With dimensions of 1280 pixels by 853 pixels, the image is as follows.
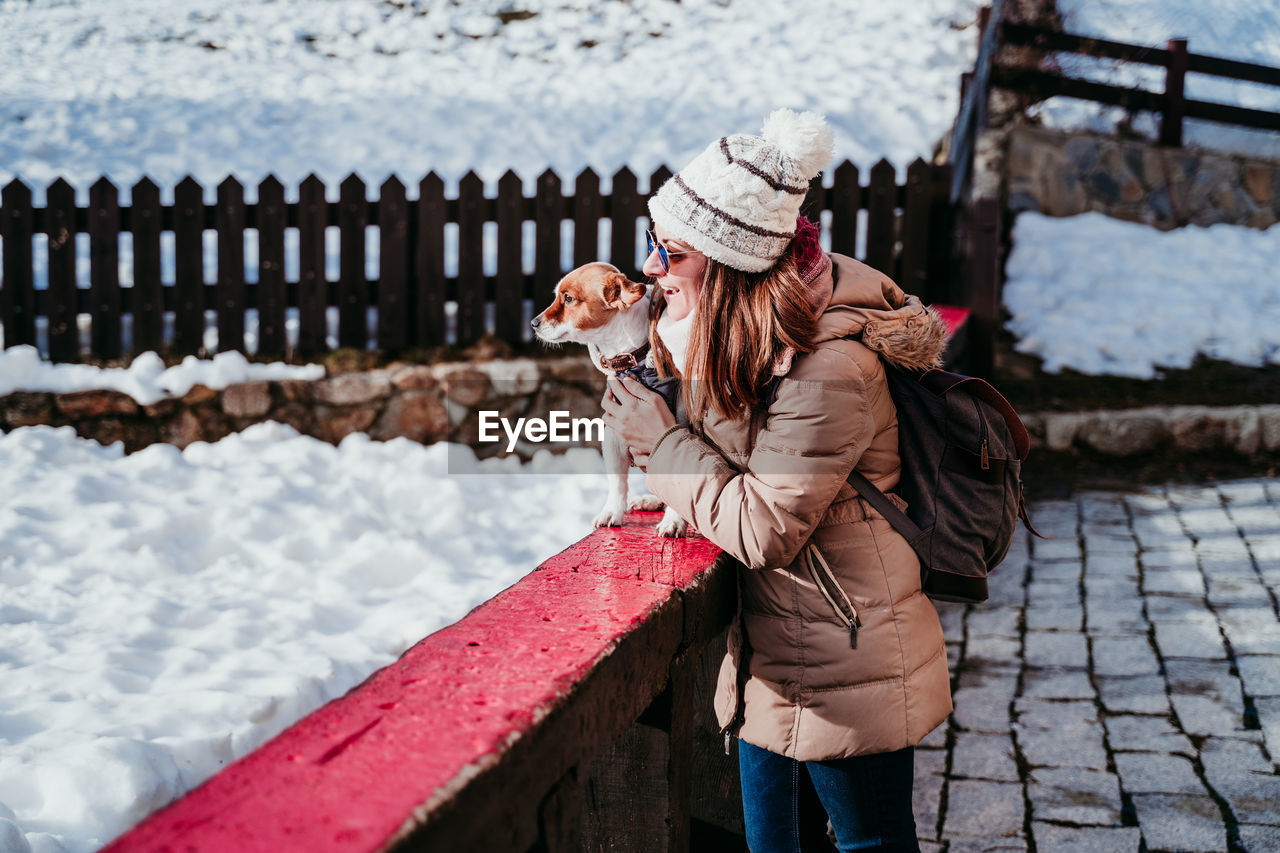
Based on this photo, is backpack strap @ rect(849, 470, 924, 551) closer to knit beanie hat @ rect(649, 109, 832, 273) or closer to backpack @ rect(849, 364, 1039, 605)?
backpack @ rect(849, 364, 1039, 605)

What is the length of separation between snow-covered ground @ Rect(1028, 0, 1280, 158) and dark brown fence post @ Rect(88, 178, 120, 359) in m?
8.38

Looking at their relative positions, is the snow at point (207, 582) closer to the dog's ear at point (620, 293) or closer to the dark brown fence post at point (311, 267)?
the dark brown fence post at point (311, 267)

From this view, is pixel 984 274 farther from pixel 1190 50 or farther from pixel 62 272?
pixel 1190 50

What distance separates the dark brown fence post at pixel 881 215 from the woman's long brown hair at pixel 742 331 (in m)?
5.20

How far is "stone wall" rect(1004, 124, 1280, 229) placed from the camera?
9391 millimetres

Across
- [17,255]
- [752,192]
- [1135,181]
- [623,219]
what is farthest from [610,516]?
[1135,181]

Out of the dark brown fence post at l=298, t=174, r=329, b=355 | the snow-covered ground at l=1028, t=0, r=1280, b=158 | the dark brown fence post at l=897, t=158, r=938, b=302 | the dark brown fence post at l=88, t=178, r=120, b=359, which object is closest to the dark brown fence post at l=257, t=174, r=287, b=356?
the dark brown fence post at l=298, t=174, r=329, b=355

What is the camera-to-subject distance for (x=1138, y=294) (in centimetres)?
854

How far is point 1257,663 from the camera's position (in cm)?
396

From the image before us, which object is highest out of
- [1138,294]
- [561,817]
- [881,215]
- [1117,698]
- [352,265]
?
[881,215]

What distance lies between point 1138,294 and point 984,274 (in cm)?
288

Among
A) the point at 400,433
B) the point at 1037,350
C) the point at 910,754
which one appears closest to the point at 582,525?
the point at 400,433

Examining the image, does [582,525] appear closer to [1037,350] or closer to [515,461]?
[515,461]

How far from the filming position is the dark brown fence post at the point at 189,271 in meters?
6.81
